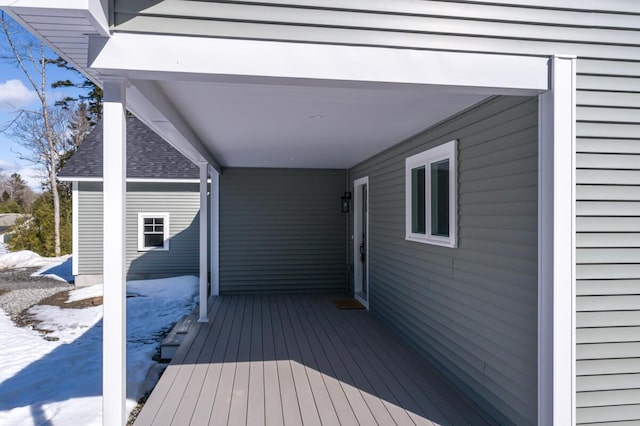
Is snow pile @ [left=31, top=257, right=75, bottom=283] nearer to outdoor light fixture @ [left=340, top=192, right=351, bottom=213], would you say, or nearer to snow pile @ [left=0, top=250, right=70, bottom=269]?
snow pile @ [left=0, top=250, right=70, bottom=269]

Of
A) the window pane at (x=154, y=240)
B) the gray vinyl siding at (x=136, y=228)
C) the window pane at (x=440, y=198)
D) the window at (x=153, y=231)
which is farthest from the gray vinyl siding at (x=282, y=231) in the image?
the window pane at (x=440, y=198)

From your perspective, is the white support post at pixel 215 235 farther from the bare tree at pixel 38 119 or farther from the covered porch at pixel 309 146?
the bare tree at pixel 38 119

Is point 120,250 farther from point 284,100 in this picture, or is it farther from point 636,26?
point 636,26

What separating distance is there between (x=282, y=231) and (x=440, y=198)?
4.29 metres

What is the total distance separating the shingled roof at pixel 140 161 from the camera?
398 inches

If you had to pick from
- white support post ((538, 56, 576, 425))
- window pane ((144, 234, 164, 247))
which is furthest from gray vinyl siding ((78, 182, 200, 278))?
white support post ((538, 56, 576, 425))

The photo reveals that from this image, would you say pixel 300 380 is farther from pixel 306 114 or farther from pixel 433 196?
pixel 306 114

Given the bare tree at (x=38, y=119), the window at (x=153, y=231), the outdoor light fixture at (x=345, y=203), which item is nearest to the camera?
the outdoor light fixture at (x=345, y=203)

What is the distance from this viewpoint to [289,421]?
3049 mm

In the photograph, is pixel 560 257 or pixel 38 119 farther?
pixel 38 119

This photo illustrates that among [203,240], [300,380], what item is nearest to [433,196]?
[300,380]

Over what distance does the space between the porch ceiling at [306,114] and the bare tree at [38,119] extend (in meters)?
12.7

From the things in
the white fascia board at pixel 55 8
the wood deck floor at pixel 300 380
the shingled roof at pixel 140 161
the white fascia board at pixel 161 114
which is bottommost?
the wood deck floor at pixel 300 380

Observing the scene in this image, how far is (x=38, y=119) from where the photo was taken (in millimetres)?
17531
